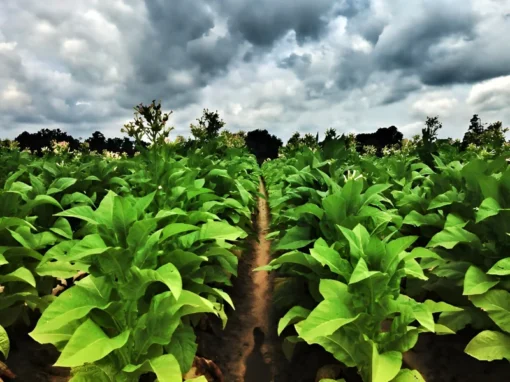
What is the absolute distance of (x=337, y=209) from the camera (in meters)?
3.45

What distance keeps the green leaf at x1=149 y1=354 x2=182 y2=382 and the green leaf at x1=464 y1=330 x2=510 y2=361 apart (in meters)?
1.95

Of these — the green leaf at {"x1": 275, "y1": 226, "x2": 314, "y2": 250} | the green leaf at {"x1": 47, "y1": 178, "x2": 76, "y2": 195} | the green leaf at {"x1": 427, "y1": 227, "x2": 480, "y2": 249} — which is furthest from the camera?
the green leaf at {"x1": 47, "y1": 178, "x2": 76, "y2": 195}

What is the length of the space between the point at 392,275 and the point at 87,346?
1.87m

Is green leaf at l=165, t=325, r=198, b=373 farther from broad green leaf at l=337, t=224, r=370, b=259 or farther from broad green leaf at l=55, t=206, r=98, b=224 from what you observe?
broad green leaf at l=337, t=224, r=370, b=259

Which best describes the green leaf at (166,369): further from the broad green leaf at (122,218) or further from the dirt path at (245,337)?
the dirt path at (245,337)

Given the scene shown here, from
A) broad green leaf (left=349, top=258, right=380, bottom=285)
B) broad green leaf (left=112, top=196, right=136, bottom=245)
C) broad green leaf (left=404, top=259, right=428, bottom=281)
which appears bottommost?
broad green leaf (left=404, top=259, right=428, bottom=281)

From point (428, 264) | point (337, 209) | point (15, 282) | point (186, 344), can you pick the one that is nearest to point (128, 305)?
point (186, 344)

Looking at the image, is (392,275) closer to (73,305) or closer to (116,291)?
(116,291)

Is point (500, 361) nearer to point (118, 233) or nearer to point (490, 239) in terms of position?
point (490, 239)

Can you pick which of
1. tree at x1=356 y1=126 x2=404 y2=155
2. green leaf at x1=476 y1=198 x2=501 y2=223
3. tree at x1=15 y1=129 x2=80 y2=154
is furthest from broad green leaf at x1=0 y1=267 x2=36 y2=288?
tree at x1=356 y1=126 x2=404 y2=155

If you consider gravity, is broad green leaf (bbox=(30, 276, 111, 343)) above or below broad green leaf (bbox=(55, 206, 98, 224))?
below

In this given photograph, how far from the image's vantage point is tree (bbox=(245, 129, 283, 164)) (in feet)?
248

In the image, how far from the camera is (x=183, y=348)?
2.73 m

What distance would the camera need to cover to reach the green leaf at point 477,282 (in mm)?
3018
